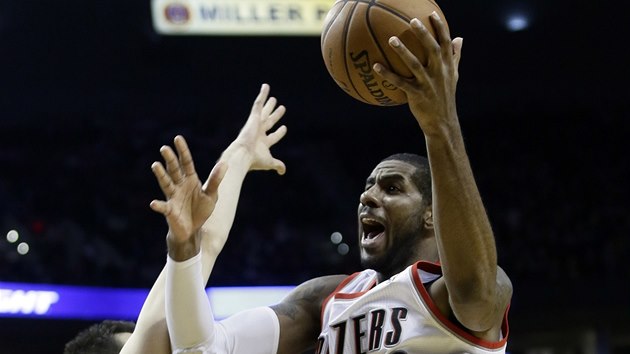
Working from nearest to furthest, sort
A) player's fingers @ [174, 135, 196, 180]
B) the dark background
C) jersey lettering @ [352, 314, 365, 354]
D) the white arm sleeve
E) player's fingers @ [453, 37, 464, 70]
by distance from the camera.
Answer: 1. player's fingers @ [453, 37, 464, 70]
2. player's fingers @ [174, 135, 196, 180]
3. the white arm sleeve
4. jersey lettering @ [352, 314, 365, 354]
5. the dark background

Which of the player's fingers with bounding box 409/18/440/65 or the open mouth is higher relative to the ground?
the player's fingers with bounding box 409/18/440/65

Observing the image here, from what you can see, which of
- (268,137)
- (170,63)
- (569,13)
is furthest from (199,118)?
(268,137)

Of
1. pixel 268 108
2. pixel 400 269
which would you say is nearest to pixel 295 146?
pixel 268 108

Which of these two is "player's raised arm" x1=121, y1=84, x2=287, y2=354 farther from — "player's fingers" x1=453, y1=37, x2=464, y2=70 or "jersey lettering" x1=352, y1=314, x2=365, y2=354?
"player's fingers" x1=453, y1=37, x2=464, y2=70

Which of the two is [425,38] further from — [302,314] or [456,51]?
[302,314]

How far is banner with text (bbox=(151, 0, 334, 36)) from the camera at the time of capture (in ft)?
33.0

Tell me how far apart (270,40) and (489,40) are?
3.09 meters

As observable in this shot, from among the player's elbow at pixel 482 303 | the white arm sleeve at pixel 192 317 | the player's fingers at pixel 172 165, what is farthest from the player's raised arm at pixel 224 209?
the player's elbow at pixel 482 303

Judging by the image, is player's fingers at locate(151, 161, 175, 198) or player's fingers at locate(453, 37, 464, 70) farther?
player's fingers at locate(151, 161, 175, 198)

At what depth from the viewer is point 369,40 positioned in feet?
8.36

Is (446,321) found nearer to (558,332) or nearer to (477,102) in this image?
(558,332)

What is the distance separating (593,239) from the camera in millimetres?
11539

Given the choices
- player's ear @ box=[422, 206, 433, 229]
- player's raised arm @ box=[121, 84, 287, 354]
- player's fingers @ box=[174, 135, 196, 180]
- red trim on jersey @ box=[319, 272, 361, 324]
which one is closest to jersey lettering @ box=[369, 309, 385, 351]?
red trim on jersey @ box=[319, 272, 361, 324]

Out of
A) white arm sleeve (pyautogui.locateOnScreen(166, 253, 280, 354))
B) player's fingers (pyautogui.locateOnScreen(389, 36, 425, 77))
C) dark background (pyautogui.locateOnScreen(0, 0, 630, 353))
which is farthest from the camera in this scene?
dark background (pyautogui.locateOnScreen(0, 0, 630, 353))
